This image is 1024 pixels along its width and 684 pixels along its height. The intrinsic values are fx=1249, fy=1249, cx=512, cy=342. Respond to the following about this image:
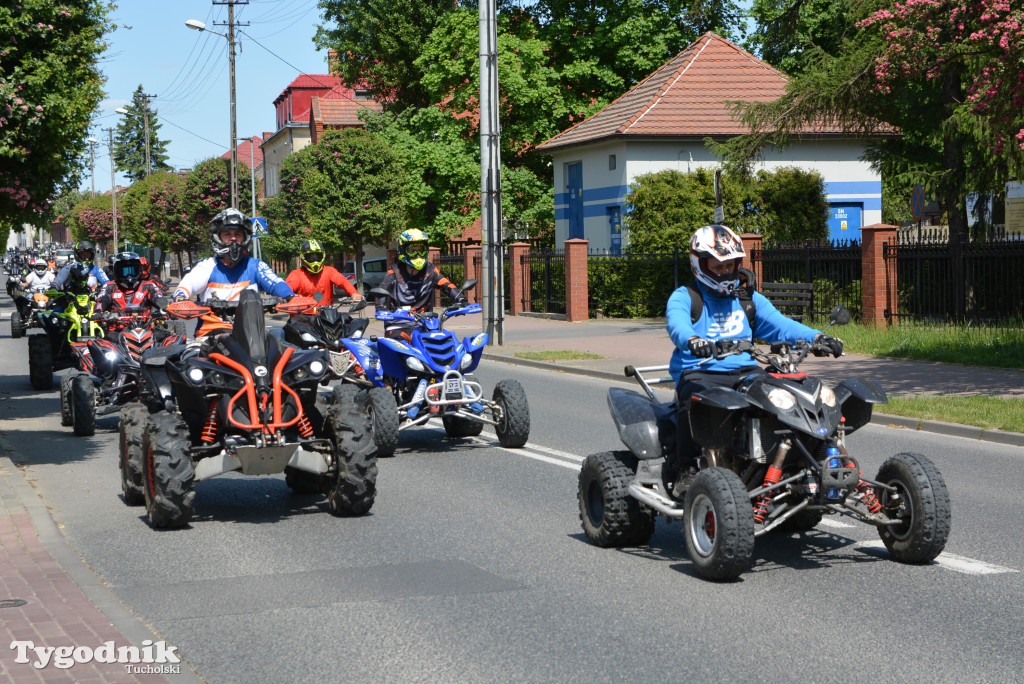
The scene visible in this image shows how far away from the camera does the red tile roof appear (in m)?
38.0

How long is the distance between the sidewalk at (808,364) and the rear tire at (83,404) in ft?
24.7

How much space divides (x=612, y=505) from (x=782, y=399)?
1.27 metres

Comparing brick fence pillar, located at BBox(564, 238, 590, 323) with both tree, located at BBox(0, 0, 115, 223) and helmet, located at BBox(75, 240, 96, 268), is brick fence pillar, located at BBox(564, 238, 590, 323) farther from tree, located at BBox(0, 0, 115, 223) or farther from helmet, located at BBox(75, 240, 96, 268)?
tree, located at BBox(0, 0, 115, 223)

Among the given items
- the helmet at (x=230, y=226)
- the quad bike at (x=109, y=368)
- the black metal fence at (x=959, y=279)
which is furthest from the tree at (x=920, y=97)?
the quad bike at (x=109, y=368)

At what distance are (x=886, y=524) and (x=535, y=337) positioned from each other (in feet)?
68.4

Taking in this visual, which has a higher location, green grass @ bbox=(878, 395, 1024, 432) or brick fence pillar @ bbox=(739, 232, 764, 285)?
brick fence pillar @ bbox=(739, 232, 764, 285)

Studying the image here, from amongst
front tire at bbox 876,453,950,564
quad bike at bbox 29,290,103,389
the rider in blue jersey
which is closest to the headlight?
front tire at bbox 876,453,950,564

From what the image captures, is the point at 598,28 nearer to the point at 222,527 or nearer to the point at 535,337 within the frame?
the point at 535,337

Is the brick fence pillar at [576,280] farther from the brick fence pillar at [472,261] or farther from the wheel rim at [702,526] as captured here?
the wheel rim at [702,526]

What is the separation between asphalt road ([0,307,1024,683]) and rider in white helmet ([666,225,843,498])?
804 millimetres

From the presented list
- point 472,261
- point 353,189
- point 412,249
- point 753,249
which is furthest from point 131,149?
point 412,249

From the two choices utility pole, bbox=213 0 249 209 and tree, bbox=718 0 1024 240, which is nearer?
tree, bbox=718 0 1024 240

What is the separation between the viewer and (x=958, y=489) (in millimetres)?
9391

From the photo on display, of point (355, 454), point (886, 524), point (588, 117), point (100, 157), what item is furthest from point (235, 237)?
point (100, 157)
